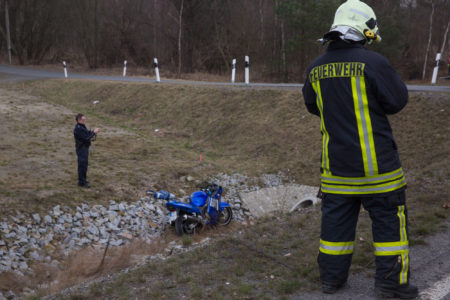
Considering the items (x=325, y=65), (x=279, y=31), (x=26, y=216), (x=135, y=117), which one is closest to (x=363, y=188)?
(x=325, y=65)

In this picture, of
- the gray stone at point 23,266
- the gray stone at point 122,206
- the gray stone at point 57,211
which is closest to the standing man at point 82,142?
the gray stone at point 122,206

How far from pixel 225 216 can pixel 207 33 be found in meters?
26.7

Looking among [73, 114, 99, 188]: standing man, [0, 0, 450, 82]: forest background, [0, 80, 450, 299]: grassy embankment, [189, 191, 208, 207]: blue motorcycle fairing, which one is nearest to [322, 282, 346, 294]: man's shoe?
[0, 80, 450, 299]: grassy embankment

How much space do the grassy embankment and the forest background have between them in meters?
10.1

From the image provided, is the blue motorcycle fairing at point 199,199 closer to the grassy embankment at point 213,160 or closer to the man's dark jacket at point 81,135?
the grassy embankment at point 213,160

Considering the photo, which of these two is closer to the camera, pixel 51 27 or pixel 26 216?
pixel 26 216

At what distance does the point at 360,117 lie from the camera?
3.13m

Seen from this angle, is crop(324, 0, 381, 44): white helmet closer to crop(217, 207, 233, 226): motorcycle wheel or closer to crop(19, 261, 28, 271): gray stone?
crop(19, 261, 28, 271): gray stone

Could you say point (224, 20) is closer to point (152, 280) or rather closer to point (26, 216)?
point (26, 216)

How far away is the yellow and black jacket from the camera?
3.07 meters

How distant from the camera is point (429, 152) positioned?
9.11 m

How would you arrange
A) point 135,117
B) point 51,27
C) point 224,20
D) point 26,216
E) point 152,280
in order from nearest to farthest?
point 152,280
point 26,216
point 135,117
point 224,20
point 51,27

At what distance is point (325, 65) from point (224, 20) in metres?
30.2

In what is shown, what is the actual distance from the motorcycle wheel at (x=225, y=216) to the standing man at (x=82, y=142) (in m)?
2.83
